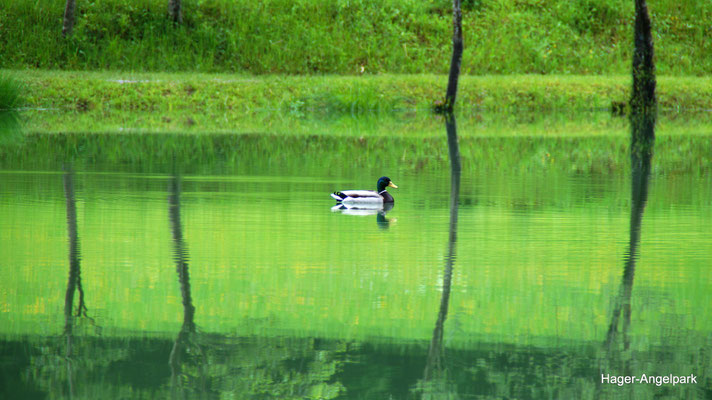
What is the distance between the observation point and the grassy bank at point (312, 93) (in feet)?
97.8

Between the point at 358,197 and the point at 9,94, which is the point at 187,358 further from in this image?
the point at 9,94

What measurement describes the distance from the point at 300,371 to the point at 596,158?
42.8 ft

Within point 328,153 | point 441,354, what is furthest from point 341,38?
point 441,354

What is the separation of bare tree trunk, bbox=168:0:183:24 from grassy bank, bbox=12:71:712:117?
525 cm

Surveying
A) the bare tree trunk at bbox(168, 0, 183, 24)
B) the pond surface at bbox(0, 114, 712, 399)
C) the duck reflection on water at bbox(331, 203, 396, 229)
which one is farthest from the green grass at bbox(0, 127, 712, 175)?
the bare tree trunk at bbox(168, 0, 183, 24)

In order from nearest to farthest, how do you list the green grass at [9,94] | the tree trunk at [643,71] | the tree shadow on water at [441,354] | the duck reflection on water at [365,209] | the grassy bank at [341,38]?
the tree shadow on water at [441,354] → the duck reflection on water at [365,209] → the green grass at [9,94] → the tree trunk at [643,71] → the grassy bank at [341,38]

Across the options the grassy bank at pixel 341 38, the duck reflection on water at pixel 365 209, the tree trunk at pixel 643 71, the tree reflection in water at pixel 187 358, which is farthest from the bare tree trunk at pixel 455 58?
the tree reflection in water at pixel 187 358

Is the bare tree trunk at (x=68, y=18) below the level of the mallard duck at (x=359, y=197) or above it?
above

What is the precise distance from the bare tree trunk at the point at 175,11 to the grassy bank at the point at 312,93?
5.25 metres

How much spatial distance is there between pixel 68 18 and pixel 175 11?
4.23 m

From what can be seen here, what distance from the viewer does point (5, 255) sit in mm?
8000

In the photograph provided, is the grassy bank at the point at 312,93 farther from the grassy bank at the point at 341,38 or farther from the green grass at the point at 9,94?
the grassy bank at the point at 341,38

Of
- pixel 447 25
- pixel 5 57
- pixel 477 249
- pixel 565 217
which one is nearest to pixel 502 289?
pixel 477 249

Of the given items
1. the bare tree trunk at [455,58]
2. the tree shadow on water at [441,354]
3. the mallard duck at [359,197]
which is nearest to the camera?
the tree shadow on water at [441,354]
